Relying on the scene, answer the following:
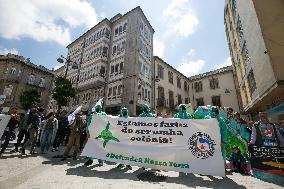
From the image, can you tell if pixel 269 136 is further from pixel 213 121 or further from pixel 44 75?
pixel 44 75

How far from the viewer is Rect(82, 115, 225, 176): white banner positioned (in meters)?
5.18

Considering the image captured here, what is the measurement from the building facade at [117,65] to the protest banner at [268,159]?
17.0 m

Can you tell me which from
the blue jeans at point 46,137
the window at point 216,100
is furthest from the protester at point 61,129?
the window at point 216,100

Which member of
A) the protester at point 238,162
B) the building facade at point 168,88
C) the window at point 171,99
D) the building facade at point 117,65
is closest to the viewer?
the protester at point 238,162

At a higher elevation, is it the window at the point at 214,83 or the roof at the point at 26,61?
the roof at the point at 26,61

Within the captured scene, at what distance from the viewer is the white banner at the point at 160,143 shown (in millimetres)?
5184

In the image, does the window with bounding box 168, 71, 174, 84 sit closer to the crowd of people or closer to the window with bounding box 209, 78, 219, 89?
the window with bounding box 209, 78, 219, 89

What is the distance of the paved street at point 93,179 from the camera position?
165 inches

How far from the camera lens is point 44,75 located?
141ft

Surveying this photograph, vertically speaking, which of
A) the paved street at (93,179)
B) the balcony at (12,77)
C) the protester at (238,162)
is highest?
the balcony at (12,77)

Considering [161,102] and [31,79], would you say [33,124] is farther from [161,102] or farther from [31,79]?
[31,79]

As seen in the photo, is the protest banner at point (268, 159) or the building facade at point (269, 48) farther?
the building facade at point (269, 48)

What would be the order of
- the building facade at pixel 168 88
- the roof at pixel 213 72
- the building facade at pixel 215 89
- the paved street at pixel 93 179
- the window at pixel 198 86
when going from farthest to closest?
the window at pixel 198 86 → the roof at pixel 213 72 → the building facade at pixel 215 89 → the building facade at pixel 168 88 → the paved street at pixel 93 179

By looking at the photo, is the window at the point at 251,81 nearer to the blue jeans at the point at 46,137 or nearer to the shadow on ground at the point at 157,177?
the shadow on ground at the point at 157,177
